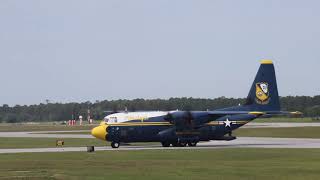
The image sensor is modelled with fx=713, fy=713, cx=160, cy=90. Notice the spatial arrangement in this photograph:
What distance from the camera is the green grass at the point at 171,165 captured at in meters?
34.3

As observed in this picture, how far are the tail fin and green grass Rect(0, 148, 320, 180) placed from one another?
12.8 m

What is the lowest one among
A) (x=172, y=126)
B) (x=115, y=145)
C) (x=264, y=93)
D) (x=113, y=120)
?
(x=115, y=145)

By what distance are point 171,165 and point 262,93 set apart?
2770cm

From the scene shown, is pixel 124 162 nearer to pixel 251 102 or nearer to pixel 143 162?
pixel 143 162

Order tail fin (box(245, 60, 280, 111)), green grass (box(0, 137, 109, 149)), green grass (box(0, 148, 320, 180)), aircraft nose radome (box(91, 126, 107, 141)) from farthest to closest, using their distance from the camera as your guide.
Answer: green grass (box(0, 137, 109, 149)) → tail fin (box(245, 60, 280, 111)) → aircraft nose radome (box(91, 126, 107, 141)) → green grass (box(0, 148, 320, 180))

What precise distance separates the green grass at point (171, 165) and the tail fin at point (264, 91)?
42.1 feet

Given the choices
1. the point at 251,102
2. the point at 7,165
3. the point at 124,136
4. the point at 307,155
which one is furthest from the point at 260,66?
the point at 7,165

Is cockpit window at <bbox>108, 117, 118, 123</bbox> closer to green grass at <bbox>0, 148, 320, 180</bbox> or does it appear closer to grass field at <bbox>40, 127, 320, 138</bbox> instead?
green grass at <bbox>0, 148, 320, 180</bbox>

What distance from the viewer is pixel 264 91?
66.4 metres

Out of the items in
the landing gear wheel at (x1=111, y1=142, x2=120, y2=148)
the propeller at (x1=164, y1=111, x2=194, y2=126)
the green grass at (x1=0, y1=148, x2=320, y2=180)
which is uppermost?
the propeller at (x1=164, y1=111, x2=194, y2=126)

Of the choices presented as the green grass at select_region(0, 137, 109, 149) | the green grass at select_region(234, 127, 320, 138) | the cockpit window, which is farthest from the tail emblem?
the green grass at select_region(234, 127, 320, 138)

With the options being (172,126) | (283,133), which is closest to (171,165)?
(172,126)

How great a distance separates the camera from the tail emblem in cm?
6619

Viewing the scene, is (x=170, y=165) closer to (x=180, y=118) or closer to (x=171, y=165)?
(x=171, y=165)
